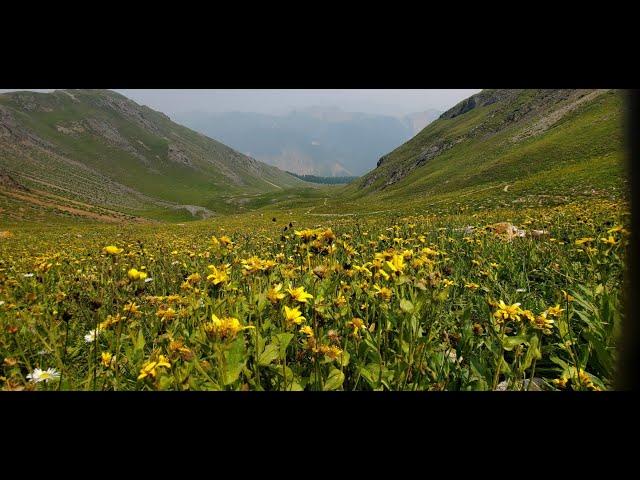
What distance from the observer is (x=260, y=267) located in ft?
8.98

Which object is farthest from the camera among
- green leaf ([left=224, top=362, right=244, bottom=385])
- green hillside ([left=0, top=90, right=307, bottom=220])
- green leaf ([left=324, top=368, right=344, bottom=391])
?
green hillside ([left=0, top=90, right=307, bottom=220])

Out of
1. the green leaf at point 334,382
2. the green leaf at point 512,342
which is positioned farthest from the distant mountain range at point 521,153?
the green leaf at point 334,382

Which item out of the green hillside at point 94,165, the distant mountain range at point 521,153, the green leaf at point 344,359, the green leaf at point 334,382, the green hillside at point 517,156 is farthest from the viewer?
the green hillside at point 94,165

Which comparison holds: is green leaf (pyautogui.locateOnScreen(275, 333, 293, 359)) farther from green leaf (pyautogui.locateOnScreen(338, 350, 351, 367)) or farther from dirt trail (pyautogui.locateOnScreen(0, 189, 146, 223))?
dirt trail (pyautogui.locateOnScreen(0, 189, 146, 223))

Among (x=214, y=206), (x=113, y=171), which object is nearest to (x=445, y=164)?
(x=214, y=206)

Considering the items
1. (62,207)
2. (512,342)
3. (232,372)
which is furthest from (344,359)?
(62,207)

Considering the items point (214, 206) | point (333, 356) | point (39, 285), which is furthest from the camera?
point (214, 206)

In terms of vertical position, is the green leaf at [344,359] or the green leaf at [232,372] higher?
the green leaf at [232,372]

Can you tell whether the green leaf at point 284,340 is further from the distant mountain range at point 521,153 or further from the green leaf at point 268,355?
the distant mountain range at point 521,153

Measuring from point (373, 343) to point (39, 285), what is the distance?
15.1 ft

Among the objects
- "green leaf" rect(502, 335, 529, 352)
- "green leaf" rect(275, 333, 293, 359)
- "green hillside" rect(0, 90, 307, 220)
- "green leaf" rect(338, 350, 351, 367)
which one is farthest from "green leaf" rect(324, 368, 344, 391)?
"green hillside" rect(0, 90, 307, 220)
